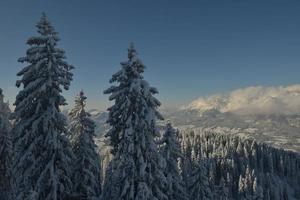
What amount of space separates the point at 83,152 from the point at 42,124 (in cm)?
1315

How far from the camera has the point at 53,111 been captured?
81.0 ft

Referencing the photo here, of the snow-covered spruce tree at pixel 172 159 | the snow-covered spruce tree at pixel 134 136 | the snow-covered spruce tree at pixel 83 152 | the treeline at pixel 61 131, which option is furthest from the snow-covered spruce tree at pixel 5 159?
the snow-covered spruce tree at pixel 172 159

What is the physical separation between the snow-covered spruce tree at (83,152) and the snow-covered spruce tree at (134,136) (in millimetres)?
10648

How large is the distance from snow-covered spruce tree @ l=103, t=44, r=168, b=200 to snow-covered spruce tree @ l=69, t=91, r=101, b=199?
34.9ft

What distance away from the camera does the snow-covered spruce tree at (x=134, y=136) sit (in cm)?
2522

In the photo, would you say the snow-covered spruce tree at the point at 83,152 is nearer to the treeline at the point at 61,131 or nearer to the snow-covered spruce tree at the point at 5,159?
the snow-covered spruce tree at the point at 5,159

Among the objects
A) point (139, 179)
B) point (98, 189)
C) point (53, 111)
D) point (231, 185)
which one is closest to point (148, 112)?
point (139, 179)

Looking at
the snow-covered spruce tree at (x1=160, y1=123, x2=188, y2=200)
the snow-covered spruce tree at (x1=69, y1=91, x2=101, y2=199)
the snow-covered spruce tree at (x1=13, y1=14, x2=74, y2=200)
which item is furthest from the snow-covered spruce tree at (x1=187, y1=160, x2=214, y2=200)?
the snow-covered spruce tree at (x1=13, y1=14, x2=74, y2=200)

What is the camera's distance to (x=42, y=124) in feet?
81.9

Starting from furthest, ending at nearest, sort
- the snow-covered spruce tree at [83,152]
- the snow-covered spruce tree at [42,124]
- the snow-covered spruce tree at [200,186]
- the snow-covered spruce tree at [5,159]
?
the snow-covered spruce tree at [200,186] → the snow-covered spruce tree at [83,152] → the snow-covered spruce tree at [5,159] → the snow-covered spruce tree at [42,124]

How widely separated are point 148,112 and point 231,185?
145 m

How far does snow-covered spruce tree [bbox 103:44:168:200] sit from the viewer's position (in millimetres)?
25219

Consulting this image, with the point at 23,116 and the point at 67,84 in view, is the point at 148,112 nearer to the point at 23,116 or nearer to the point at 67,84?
the point at 67,84

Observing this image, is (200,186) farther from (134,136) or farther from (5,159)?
(5,159)
